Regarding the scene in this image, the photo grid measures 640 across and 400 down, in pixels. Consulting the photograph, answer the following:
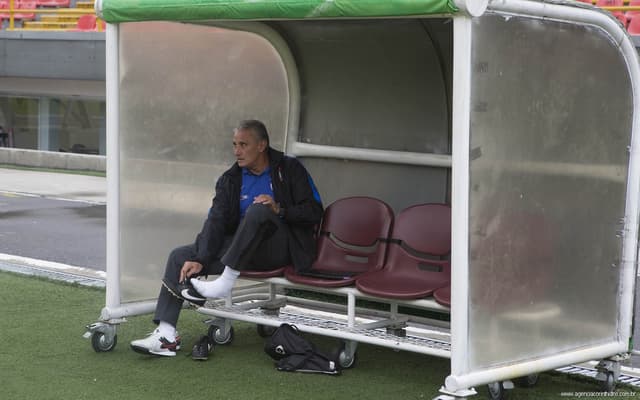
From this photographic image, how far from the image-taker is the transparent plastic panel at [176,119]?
6.87m

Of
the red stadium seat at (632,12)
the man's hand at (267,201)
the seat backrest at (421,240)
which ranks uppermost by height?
the red stadium seat at (632,12)

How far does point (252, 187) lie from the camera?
6961mm

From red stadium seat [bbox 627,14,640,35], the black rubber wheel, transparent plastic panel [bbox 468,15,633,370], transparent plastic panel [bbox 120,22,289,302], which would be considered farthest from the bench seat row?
red stadium seat [bbox 627,14,640,35]

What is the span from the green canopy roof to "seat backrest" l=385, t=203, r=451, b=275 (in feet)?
5.57

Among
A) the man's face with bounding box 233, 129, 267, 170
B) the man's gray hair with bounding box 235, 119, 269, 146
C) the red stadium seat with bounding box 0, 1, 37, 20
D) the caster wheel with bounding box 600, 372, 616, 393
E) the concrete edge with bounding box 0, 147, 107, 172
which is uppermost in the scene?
the red stadium seat with bounding box 0, 1, 37, 20

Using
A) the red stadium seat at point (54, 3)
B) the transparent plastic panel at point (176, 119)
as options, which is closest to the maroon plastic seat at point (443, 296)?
the transparent plastic panel at point (176, 119)

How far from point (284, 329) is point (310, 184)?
3.73ft

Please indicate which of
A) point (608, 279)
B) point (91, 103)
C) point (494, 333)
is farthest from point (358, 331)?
point (91, 103)

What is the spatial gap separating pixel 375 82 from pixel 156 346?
246cm

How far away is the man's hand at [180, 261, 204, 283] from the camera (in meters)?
6.52

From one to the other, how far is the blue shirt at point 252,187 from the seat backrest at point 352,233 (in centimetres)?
46

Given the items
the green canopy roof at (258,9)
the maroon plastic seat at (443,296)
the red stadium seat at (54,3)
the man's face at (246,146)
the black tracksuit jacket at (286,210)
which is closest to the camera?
the green canopy roof at (258,9)

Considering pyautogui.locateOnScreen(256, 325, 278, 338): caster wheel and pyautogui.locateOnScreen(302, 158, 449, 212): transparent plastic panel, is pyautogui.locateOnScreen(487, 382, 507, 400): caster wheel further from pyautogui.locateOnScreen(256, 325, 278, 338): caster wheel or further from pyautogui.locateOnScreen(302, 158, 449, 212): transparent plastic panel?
pyautogui.locateOnScreen(256, 325, 278, 338): caster wheel

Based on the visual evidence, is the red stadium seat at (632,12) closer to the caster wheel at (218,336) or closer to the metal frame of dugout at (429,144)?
the metal frame of dugout at (429,144)
